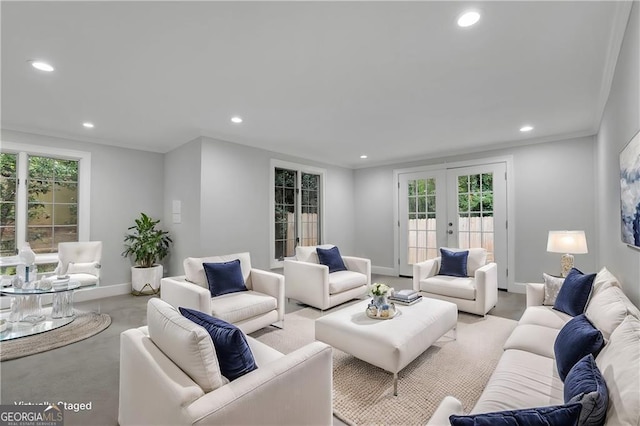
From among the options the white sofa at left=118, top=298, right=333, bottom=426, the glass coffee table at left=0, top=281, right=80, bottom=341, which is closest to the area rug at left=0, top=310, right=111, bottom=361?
the glass coffee table at left=0, top=281, right=80, bottom=341

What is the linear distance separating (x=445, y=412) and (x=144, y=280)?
4.84 metres

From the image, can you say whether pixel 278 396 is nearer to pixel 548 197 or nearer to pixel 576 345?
pixel 576 345

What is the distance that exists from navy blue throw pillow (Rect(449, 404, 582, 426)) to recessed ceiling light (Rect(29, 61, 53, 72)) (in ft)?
11.6

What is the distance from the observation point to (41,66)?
2.46 metres

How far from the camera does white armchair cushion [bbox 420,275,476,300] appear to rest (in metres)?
3.69

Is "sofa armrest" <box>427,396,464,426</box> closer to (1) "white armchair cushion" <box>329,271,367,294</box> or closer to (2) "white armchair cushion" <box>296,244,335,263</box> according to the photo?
(1) "white armchair cushion" <box>329,271,367,294</box>

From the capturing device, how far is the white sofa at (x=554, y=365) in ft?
3.26

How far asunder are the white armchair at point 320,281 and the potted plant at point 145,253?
2.18 m

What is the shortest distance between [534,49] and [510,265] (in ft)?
12.2

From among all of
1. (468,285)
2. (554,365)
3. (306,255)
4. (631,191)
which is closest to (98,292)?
(306,255)

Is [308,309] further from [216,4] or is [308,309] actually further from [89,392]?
[216,4]

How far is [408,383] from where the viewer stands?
2230 millimetres

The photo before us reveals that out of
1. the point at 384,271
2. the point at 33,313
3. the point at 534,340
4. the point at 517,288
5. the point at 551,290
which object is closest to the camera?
the point at 534,340

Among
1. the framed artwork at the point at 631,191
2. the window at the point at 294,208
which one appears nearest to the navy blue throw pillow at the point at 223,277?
the window at the point at 294,208
